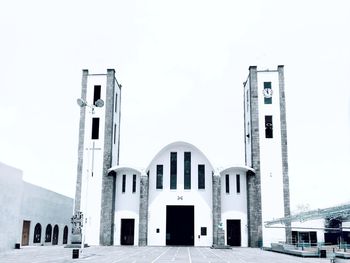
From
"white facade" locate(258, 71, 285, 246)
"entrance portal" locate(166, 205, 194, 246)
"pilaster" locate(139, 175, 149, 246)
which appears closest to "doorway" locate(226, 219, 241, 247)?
"white facade" locate(258, 71, 285, 246)

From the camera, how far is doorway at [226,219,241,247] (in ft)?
153

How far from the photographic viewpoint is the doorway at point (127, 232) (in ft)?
154

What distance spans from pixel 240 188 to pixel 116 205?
14366mm

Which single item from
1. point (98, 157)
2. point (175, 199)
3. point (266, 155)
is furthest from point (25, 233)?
point (266, 155)

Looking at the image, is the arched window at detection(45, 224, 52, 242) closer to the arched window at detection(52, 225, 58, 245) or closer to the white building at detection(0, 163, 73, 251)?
the white building at detection(0, 163, 73, 251)

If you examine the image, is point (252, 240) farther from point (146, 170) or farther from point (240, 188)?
point (146, 170)

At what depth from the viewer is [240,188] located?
47375 millimetres

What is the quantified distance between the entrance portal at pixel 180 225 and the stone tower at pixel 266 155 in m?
7.24

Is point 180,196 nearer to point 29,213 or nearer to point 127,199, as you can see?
point 127,199

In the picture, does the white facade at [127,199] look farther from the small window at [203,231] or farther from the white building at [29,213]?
the white building at [29,213]

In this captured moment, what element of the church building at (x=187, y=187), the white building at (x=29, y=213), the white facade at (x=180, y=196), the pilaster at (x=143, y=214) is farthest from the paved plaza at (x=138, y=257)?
the white facade at (x=180, y=196)

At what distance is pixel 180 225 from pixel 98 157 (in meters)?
12.5

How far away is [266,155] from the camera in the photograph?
4688 cm

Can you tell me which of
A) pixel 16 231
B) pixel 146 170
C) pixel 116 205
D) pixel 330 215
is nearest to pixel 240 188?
pixel 146 170
